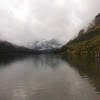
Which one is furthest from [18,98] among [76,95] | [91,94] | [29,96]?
[91,94]

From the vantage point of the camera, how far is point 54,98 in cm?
2998

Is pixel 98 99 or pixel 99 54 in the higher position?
pixel 99 54

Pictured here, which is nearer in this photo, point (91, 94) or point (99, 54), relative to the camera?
point (91, 94)

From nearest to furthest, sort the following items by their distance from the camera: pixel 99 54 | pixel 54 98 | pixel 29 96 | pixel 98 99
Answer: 1. pixel 98 99
2. pixel 54 98
3. pixel 29 96
4. pixel 99 54

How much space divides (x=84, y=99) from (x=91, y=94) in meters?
4.02

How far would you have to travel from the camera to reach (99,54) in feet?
467

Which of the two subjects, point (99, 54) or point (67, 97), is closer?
point (67, 97)

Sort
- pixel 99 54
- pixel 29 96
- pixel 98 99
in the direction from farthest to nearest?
1. pixel 99 54
2. pixel 29 96
3. pixel 98 99

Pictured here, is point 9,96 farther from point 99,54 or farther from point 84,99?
point 99,54

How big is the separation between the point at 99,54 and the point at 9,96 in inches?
4989

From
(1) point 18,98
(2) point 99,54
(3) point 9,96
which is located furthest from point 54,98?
(2) point 99,54

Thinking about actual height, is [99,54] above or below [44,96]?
above

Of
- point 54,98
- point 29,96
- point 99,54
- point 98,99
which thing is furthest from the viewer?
point 99,54

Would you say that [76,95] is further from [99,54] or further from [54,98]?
[99,54]
